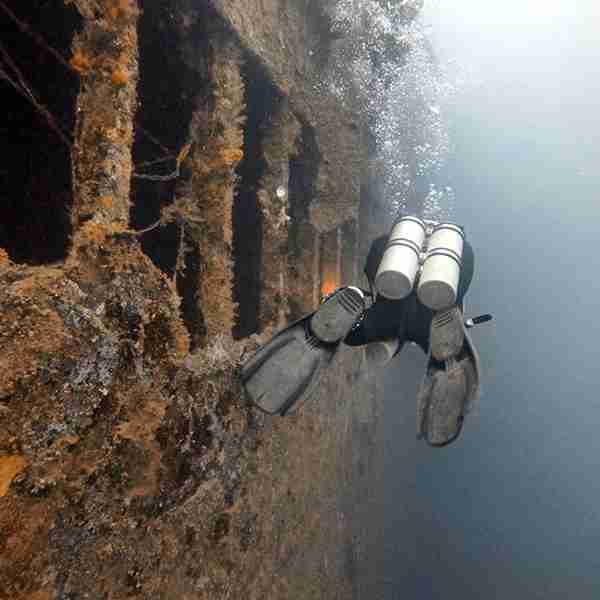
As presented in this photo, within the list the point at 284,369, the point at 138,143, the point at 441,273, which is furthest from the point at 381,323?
the point at 138,143

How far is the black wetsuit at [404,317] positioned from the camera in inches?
102

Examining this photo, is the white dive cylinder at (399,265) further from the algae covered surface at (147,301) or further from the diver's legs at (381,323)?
the algae covered surface at (147,301)

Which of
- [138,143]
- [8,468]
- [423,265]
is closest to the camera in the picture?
[8,468]

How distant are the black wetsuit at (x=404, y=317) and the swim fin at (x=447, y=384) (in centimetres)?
21

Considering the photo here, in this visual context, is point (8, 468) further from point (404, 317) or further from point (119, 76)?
point (404, 317)

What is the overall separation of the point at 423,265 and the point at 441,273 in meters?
0.15

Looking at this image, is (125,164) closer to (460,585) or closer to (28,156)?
(28,156)

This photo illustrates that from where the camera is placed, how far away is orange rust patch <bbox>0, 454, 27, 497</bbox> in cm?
129

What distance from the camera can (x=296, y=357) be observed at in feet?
7.88

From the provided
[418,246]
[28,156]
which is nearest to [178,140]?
[28,156]

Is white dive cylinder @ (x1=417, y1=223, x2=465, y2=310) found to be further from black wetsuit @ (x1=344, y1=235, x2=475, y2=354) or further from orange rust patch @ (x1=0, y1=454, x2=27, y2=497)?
orange rust patch @ (x1=0, y1=454, x2=27, y2=497)

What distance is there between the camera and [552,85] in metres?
22.5

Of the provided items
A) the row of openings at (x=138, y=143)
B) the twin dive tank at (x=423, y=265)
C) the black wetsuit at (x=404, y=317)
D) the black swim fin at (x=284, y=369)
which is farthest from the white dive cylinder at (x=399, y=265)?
the row of openings at (x=138, y=143)

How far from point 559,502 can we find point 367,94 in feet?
91.4
